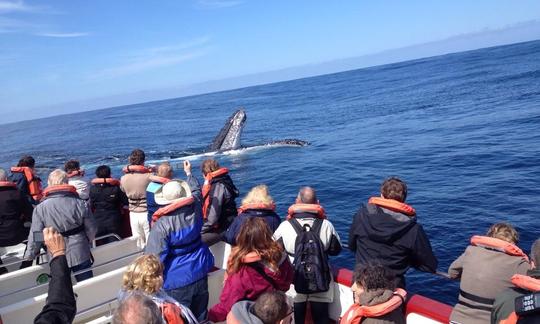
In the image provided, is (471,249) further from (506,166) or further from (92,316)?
(506,166)

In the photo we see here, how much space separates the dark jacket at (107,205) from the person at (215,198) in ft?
6.58

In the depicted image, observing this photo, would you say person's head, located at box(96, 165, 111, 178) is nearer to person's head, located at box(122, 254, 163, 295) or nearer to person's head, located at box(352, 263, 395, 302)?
person's head, located at box(122, 254, 163, 295)

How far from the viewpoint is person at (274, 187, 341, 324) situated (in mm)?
5395

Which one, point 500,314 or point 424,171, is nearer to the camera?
point 500,314

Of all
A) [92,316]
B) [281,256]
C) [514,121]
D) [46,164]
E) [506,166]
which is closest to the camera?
[281,256]

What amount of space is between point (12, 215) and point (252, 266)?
4.81 metres

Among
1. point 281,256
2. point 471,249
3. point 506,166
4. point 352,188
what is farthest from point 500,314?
point 506,166

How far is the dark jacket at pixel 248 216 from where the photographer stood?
578 cm

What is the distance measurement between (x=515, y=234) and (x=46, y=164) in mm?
40195

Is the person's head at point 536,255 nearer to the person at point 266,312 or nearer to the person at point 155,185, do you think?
the person at point 266,312

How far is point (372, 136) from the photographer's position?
32.1 metres

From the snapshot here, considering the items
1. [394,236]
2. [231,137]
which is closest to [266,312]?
[394,236]

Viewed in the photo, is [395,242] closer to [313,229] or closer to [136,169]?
[313,229]

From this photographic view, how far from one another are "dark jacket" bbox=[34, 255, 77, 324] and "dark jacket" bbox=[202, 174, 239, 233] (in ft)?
12.1
